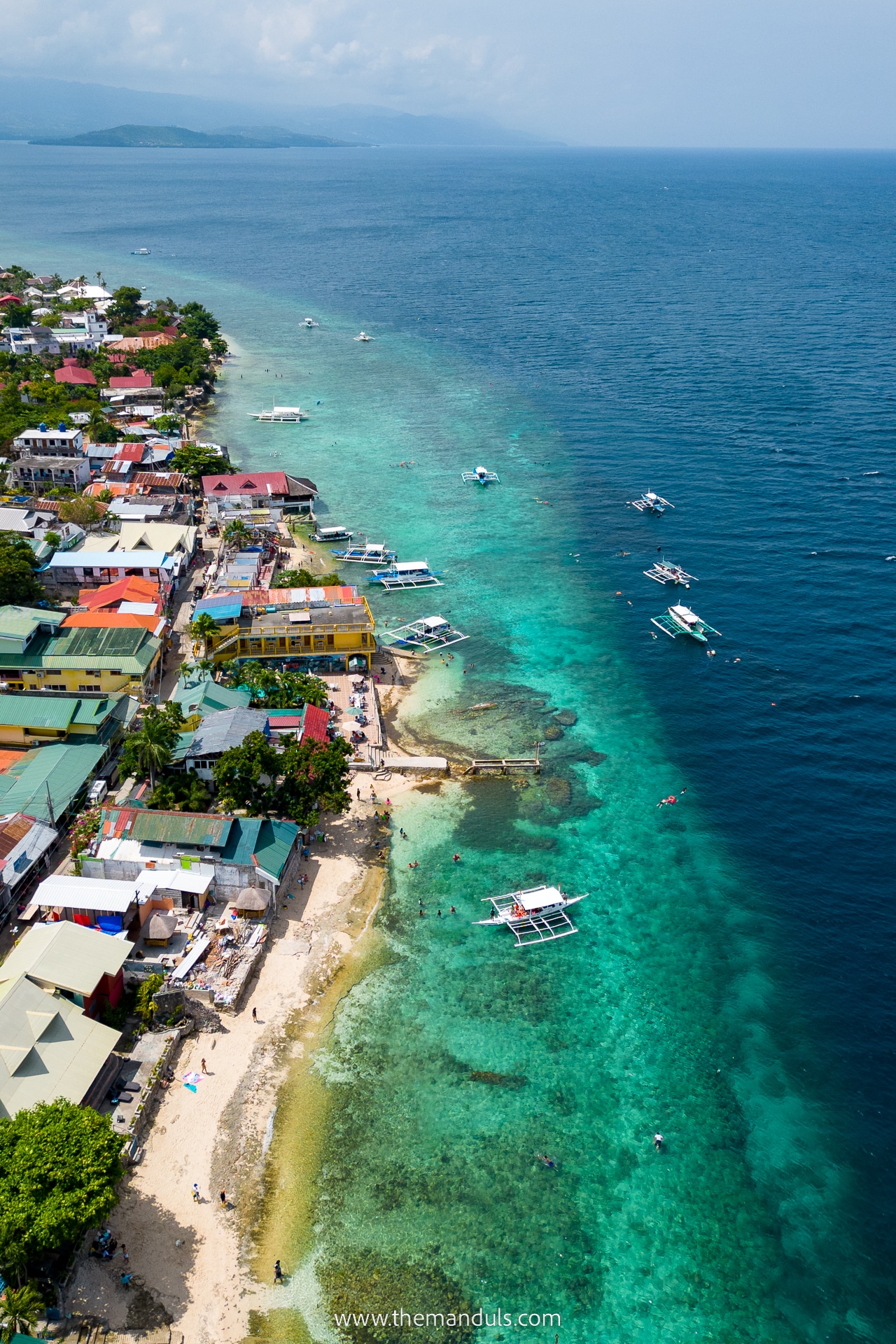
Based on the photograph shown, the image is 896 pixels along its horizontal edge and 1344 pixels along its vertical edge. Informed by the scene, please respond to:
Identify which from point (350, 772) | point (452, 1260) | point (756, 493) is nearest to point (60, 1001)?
point (452, 1260)

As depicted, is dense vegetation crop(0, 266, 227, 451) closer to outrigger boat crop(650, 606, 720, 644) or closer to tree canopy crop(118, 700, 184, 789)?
tree canopy crop(118, 700, 184, 789)

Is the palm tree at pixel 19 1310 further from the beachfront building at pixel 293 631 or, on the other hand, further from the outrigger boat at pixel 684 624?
the outrigger boat at pixel 684 624

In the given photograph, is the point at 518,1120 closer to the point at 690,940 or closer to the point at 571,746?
the point at 690,940

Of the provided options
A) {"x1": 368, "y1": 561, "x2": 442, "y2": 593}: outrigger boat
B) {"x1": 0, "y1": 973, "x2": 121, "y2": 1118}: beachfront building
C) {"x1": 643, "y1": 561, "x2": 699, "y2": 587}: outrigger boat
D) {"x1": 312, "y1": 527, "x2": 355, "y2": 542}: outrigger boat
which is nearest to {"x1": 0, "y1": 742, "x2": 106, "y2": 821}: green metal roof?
{"x1": 0, "y1": 973, "x2": 121, "y2": 1118}: beachfront building

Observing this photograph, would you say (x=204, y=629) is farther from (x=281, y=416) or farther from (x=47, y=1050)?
(x=281, y=416)

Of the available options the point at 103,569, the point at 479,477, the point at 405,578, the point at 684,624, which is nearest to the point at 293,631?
the point at 405,578
